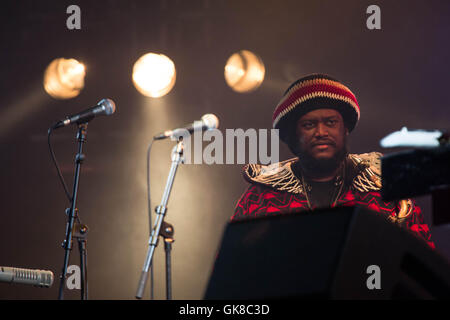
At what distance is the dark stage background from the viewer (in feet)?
10.7

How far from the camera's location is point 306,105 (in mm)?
3098

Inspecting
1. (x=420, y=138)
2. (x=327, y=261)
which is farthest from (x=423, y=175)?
(x=327, y=261)

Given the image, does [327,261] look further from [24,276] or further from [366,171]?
[366,171]

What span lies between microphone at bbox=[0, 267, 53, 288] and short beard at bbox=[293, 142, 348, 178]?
5.44ft

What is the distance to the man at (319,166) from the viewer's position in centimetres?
302

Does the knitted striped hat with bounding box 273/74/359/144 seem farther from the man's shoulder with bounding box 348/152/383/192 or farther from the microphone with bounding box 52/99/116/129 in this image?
the microphone with bounding box 52/99/116/129

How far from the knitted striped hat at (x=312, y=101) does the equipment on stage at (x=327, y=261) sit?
219 centimetres

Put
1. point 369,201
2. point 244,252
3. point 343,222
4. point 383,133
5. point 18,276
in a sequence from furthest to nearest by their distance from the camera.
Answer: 1. point 383,133
2. point 369,201
3. point 18,276
4. point 244,252
5. point 343,222

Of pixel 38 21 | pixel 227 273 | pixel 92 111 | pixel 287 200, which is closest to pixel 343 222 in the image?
pixel 227 273

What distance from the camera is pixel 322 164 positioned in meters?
3.08

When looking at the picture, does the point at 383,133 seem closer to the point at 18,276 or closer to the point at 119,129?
the point at 119,129

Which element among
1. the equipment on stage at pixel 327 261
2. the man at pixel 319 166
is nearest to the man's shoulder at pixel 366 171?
the man at pixel 319 166

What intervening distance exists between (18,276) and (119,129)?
163 centimetres

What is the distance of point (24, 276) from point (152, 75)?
72.3 inches
